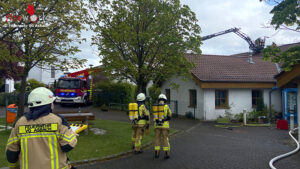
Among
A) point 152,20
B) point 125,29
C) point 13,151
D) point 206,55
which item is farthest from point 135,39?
point 206,55

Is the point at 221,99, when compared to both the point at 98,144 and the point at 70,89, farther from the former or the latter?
the point at 70,89

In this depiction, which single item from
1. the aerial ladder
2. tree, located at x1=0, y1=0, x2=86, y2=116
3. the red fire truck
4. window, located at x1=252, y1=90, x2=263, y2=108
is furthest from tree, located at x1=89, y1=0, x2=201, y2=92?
the aerial ladder

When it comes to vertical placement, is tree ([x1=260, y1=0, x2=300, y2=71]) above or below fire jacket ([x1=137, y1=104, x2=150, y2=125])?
above

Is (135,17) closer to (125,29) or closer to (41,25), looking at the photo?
(125,29)

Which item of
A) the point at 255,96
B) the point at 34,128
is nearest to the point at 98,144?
the point at 34,128

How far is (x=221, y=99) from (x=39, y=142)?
49.5ft

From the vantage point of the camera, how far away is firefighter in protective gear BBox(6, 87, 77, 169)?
2775 mm

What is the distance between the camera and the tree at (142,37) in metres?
10.3

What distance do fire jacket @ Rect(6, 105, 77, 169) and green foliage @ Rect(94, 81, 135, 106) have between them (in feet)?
61.8

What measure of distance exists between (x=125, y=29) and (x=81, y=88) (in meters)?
12.3

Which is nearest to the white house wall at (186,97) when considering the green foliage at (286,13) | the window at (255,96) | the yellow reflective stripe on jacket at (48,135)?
the window at (255,96)

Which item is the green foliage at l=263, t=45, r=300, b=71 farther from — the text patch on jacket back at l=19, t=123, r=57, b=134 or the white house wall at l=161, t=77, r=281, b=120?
the white house wall at l=161, t=77, r=281, b=120

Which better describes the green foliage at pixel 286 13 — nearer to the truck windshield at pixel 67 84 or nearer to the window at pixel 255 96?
the window at pixel 255 96

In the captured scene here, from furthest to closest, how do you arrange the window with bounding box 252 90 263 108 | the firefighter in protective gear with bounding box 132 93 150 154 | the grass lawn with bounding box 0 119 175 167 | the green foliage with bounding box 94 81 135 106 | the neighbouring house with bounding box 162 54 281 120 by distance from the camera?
the green foliage with bounding box 94 81 135 106 < the window with bounding box 252 90 263 108 < the neighbouring house with bounding box 162 54 281 120 < the firefighter in protective gear with bounding box 132 93 150 154 < the grass lawn with bounding box 0 119 175 167
